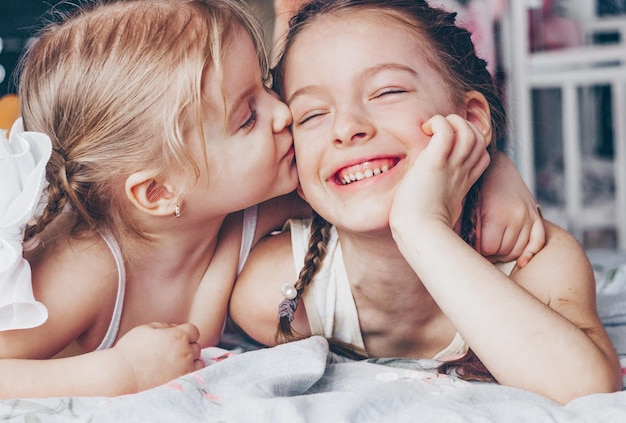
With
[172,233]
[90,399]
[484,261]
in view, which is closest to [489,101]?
[484,261]

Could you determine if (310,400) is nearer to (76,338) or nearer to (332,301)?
(332,301)

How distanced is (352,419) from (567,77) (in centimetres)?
204

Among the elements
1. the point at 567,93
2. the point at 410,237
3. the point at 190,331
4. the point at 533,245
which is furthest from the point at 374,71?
the point at 567,93

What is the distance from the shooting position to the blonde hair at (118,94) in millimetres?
1135

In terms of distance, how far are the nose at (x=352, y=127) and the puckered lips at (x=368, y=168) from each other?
0.12 feet

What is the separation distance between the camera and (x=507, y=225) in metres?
1.23

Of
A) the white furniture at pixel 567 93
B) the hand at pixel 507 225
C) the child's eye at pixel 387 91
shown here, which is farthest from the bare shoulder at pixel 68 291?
the white furniture at pixel 567 93

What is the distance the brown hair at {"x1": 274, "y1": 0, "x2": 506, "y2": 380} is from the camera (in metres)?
1.22

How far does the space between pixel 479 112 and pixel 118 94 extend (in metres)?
0.58

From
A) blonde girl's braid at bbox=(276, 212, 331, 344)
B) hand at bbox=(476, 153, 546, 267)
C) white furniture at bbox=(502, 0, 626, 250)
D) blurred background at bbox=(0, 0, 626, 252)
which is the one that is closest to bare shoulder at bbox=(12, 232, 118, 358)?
blonde girl's braid at bbox=(276, 212, 331, 344)

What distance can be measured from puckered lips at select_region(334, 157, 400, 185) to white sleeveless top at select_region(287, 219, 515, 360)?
0.22 metres

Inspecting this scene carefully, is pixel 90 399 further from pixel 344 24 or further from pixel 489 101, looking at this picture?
pixel 489 101

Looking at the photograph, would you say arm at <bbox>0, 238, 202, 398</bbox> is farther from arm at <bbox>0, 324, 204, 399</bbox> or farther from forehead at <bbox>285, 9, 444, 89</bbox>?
forehead at <bbox>285, 9, 444, 89</bbox>

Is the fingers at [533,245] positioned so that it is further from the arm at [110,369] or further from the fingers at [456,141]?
the arm at [110,369]
